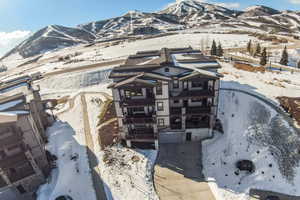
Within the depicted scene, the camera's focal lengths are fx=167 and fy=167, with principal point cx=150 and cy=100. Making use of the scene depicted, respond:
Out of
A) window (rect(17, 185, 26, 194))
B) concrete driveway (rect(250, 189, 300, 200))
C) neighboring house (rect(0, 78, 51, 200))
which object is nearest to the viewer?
concrete driveway (rect(250, 189, 300, 200))

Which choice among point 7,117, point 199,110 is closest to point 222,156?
point 199,110

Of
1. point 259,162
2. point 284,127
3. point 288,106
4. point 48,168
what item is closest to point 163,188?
point 259,162

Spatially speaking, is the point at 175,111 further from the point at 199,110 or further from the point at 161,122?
the point at 199,110

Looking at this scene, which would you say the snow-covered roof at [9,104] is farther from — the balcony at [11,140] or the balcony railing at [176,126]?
the balcony railing at [176,126]

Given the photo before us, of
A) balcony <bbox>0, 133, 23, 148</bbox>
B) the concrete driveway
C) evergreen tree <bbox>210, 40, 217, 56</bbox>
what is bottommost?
the concrete driveway

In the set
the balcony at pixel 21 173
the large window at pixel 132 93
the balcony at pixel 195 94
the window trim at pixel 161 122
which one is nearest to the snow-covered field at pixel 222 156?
the balcony at pixel 21 173

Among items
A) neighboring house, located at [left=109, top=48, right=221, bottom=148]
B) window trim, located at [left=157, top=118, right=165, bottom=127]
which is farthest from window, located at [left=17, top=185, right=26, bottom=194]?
Result: window trim, located at [left=157, top=118, right=165, bottom=127]

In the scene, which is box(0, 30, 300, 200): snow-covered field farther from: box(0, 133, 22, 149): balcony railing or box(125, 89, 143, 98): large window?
box(125, 89, 143, 98): large window

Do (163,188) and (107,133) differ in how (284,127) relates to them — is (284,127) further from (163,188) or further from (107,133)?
(107,133)
